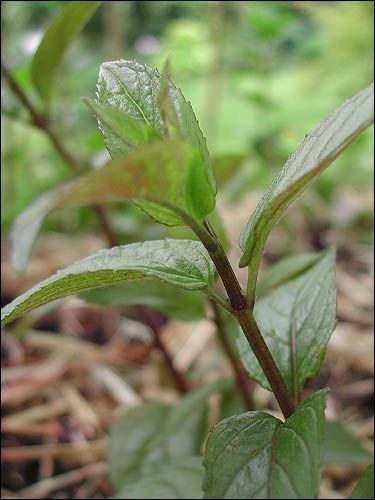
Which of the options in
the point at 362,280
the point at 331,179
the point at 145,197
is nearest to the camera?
the point at 145,197

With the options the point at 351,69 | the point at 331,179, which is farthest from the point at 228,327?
the point at 351,69

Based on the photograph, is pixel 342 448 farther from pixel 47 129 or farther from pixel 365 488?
pixel 47 129

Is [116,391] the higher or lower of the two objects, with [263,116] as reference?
lower

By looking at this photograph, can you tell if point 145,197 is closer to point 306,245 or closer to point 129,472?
point 129,472

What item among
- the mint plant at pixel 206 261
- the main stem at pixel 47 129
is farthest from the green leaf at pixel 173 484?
the main stem at pixel 47 129

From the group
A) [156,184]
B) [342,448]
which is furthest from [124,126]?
[342,448]

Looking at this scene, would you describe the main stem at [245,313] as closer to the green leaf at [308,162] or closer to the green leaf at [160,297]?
the green leaf at [308,162]

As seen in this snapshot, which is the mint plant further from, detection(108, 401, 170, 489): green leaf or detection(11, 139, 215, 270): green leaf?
detection(108, 401, 170, 489): green leaf
